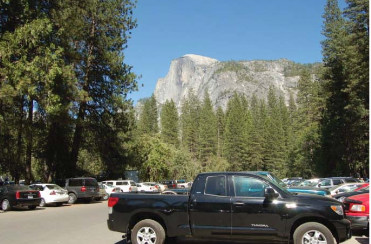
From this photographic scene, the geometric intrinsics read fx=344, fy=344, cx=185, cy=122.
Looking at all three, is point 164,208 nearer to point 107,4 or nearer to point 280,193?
point 280,193

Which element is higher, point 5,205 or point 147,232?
point 147,232

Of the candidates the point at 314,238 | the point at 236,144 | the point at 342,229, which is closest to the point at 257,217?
the point at 314,238

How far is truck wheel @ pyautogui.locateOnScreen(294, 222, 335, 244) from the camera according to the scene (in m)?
7.00

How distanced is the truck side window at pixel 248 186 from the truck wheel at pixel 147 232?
6.35ft

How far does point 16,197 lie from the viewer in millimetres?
17891

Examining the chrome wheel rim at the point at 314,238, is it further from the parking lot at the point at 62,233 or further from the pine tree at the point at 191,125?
the pine tree at the point at 191,125

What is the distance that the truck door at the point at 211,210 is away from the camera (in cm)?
735

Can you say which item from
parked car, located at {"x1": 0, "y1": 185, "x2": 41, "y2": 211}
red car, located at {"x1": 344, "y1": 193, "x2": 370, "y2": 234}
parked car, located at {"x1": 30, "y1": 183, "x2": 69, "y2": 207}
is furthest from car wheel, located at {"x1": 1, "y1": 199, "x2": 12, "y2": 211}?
red car, located at {"x1": 344, "y1": 193, "x2": 370, "y2": 234}

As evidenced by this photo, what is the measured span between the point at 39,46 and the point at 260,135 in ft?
255

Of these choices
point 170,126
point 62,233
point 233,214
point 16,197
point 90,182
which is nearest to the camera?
point 233,214

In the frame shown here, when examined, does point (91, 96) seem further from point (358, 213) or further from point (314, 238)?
point (314, 238)

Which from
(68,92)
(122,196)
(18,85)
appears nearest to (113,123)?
(68,92)

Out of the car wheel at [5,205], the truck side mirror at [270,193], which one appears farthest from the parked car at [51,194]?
the truck side mirror at [270,193]

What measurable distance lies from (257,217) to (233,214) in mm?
500
